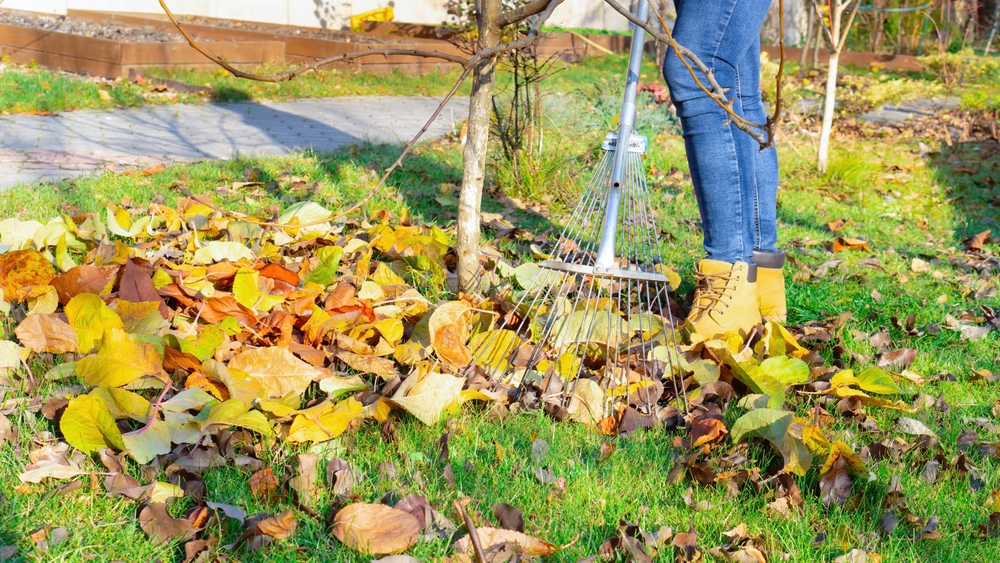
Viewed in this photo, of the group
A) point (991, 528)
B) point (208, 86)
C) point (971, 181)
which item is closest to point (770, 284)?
point (991, 528)

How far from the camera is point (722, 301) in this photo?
2.55 metres

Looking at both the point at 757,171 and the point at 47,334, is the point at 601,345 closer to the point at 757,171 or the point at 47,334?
the point at 757,171

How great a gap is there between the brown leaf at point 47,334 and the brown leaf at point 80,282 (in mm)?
216

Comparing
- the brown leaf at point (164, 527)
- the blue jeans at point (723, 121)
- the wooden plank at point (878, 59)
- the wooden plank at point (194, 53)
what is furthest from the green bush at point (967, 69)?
the brown leaf at point (164, 527)

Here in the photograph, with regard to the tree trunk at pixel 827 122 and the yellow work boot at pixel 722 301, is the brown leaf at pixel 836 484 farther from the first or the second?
the tree trunk at pixel 827 122

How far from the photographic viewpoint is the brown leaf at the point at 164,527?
147 cm

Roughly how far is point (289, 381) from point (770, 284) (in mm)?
1633

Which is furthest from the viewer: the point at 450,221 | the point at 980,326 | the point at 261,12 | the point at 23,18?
the point at 261,12

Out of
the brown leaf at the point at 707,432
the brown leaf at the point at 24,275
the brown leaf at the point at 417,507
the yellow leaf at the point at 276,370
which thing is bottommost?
the brown leaf at the point at 417,507

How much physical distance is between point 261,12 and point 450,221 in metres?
10.4

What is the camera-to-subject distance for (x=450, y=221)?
12.3ft

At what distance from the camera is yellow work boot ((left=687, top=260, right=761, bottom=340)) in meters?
2.55

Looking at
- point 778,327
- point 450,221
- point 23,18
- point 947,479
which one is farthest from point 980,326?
point 23,18

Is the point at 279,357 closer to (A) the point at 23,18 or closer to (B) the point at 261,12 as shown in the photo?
(A) the point at 23,18
